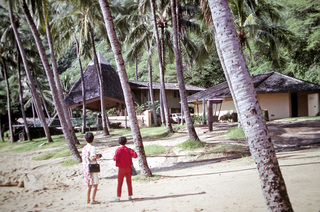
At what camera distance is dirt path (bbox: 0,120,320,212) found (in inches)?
188

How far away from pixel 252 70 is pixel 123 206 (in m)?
32.7

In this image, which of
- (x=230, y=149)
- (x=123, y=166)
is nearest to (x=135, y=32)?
(x=230, y=149)

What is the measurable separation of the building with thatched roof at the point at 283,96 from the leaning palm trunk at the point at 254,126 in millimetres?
18038

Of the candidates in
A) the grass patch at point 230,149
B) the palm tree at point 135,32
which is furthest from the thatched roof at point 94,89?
the grass patch at point 230,149

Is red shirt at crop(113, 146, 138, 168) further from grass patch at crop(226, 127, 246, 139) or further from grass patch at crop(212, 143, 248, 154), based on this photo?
grass patch at crop(226, 127, 246, 139)

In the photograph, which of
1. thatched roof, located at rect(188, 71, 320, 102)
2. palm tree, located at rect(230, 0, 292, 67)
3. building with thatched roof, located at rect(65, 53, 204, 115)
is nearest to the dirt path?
palm tree, located at rect(230, 0, 292, 67)

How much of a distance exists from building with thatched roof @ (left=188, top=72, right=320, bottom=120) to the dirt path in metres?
10.6

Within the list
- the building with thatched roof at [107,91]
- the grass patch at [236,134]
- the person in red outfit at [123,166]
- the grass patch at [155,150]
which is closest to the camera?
the person in red outfit at [123,166]

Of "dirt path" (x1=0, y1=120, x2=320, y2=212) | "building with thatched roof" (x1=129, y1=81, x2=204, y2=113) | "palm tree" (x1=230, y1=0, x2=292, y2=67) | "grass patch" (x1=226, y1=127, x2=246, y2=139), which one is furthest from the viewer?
"building with thatched roof" (x1=129, y1=81, x2=204, y2=113)

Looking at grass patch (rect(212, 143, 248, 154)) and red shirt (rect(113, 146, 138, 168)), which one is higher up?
red shirt (rect(113, 146, 138, 168))

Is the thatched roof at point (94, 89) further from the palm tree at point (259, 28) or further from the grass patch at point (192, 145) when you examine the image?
the grass patch at point (192, 145)

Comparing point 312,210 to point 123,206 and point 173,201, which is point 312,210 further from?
point 123,206

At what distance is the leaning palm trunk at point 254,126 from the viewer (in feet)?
10.4

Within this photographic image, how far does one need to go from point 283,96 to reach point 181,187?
19.5m
